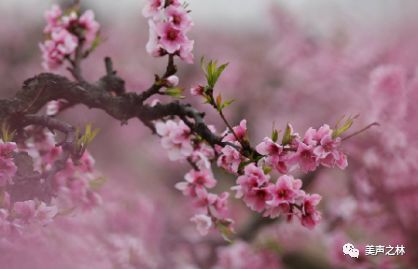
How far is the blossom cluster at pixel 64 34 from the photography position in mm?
2400

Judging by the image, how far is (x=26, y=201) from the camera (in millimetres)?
1823

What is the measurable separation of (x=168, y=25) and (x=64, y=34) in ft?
2.52

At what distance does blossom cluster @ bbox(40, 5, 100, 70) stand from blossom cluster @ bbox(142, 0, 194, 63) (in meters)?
0.67

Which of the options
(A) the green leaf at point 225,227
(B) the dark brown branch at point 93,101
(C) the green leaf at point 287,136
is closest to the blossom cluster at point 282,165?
(C) the green leaf at point 287,136

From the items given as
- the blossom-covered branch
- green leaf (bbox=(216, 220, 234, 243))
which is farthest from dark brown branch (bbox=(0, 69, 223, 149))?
green leaf (bbox=(216, 220, 234, 243))

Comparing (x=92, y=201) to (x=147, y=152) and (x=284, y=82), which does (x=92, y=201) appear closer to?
(x=284, y=82)

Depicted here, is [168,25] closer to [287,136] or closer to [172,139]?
[172,139]

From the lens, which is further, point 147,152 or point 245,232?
point 147,152

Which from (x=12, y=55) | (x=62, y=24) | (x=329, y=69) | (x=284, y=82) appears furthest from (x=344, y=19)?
(x=62, y=24)

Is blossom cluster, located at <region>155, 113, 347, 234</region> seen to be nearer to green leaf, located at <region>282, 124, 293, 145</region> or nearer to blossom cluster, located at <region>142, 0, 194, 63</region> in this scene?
green leaf, located at <region>282, 124, 293, 145</region>

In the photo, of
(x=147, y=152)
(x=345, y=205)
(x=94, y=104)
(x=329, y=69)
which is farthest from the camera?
(x=147, y=152)

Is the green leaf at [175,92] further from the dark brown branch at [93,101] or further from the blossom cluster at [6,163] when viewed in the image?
the blossom cluster at [6,163]

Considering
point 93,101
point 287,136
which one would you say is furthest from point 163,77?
point 287,136

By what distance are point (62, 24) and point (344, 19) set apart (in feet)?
21.1
